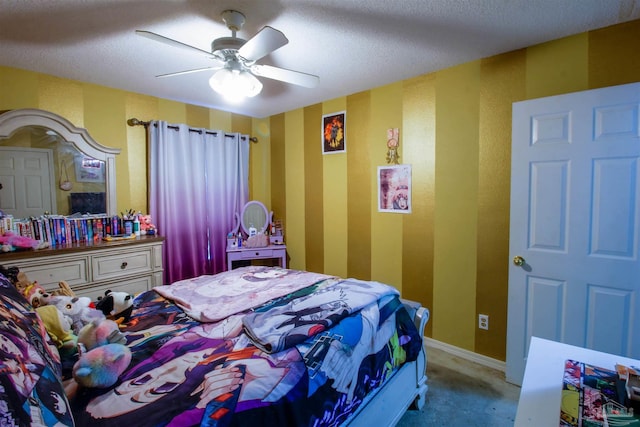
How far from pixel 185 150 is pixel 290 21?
2014mm

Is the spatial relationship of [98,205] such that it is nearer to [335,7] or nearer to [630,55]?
[335,7]

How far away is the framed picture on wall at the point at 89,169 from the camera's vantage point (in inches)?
108

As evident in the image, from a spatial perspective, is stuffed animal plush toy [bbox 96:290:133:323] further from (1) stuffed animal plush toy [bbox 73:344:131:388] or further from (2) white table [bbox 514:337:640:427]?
(2) white table [bbox 514:337:640:427]

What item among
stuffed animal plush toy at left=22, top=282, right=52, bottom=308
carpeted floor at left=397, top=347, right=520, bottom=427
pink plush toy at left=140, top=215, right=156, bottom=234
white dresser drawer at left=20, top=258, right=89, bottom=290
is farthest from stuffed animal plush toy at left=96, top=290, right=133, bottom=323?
carpeted floor at left=397, top=347, right=520, bottom=427

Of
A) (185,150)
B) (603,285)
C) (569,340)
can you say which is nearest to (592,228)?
(603,285)

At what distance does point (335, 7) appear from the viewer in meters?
1.72

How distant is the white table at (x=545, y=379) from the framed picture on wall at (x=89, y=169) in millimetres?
3359

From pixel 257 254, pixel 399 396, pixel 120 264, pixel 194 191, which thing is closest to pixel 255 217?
pixel 257 254

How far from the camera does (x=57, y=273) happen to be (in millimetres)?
2295

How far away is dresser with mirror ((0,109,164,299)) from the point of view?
92.2 inches

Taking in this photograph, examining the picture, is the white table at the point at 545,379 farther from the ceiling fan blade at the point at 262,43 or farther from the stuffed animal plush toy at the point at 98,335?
the ceiling fan blade at the point at 262,43

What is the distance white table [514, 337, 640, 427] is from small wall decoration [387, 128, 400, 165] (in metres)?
1.95

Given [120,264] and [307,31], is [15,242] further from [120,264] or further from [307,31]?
[307,31]

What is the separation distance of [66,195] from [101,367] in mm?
2275
